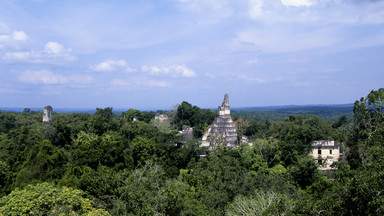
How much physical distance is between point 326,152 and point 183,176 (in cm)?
1576

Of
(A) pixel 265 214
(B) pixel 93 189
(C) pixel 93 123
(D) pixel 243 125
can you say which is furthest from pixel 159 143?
(D) pixel 243 125

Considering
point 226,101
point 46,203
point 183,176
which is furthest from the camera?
point 226,101

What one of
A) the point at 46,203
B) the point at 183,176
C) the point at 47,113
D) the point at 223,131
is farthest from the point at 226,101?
the point at 47,113

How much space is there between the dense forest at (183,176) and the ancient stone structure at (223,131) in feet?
8.59

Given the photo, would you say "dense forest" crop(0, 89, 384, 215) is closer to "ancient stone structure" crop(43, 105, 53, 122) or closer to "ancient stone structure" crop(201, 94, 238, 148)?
"ancient stone structure" crop(201, 94, 238, 148)

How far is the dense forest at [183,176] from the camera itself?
1262 cm

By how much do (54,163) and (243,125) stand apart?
3525 centimetres

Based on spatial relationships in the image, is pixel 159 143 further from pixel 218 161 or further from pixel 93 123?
pixel 93 123

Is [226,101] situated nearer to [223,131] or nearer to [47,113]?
[223,131]

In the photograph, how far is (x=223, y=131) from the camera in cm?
3272

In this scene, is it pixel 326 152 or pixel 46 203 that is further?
pixel 326 152

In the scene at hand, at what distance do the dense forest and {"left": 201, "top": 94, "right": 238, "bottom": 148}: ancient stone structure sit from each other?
262cm

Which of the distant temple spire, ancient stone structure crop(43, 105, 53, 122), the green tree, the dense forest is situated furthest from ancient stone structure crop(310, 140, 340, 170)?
ancient stone structure crop(43, 105, 53, 122)

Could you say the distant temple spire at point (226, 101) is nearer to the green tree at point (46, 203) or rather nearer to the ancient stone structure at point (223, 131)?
the ancient stone structure at point (223, 131)
